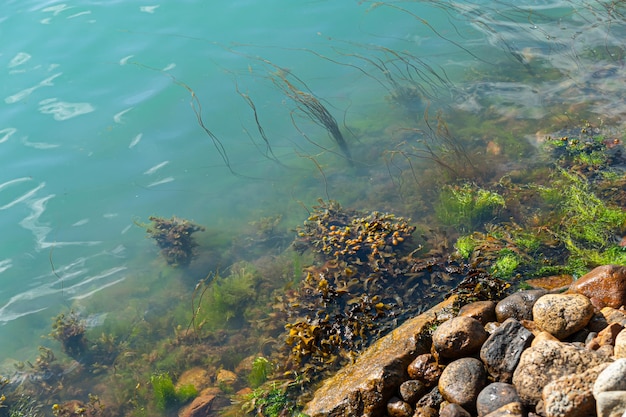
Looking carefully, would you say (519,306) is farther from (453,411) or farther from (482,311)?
(453,411)

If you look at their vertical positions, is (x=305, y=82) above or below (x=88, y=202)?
above

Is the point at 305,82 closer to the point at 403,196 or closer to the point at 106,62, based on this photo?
the point at 403,196

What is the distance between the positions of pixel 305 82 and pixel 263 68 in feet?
4.00

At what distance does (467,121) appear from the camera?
8562mm

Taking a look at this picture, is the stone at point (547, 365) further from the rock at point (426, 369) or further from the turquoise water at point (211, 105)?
the turquoise water at point (211, 105)

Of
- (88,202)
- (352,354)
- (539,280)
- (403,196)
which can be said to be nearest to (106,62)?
(88,202)

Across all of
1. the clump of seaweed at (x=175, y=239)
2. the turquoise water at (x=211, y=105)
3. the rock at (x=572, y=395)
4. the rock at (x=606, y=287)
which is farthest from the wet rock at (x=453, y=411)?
the clump of seaweed at (x=175, y=239)

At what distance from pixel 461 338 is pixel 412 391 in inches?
22.8

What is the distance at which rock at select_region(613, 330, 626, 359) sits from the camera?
300cm

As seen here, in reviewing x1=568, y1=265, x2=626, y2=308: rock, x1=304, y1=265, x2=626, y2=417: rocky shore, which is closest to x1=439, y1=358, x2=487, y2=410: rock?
x1=304, y1=265, x2=626, y2=417: rocky shore

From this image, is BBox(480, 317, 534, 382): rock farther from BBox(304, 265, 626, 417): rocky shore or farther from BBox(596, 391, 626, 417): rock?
BBox(596, 391, 626, 417): rock

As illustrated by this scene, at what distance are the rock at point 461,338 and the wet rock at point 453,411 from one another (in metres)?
Result: 0.47

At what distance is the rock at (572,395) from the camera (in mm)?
2766

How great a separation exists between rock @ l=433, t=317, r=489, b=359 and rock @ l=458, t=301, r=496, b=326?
0.27 m
